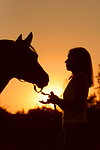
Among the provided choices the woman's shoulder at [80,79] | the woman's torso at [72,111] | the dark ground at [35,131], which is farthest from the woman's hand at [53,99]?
the dark ground at [35,131]

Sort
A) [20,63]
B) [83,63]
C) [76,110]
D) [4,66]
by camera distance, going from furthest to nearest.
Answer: [20,63]
[4,66]
[83,63]
[76,110]

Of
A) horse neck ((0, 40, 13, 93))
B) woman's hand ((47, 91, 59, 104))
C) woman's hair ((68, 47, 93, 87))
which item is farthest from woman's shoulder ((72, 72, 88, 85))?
horse neck ((0, 40, 13, 93))

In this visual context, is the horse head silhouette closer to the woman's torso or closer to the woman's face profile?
the woman's face profile

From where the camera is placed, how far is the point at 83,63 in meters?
4.08

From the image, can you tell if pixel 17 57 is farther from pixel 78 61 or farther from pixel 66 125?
pixel 66 125

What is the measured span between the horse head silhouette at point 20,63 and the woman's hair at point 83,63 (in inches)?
41.1

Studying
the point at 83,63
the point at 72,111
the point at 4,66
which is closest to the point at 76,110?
the point at 72,111

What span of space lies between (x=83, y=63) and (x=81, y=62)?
3cm

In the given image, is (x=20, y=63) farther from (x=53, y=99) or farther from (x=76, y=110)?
(x=76, y=110)

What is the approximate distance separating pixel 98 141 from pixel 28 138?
2.94 meters

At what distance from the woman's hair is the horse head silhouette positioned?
1.04 metres

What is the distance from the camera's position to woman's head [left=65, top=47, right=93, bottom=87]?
4.08 m

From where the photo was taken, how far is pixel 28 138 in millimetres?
11812

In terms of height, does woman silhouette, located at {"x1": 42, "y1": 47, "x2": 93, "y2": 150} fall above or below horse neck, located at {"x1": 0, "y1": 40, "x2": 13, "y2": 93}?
below
